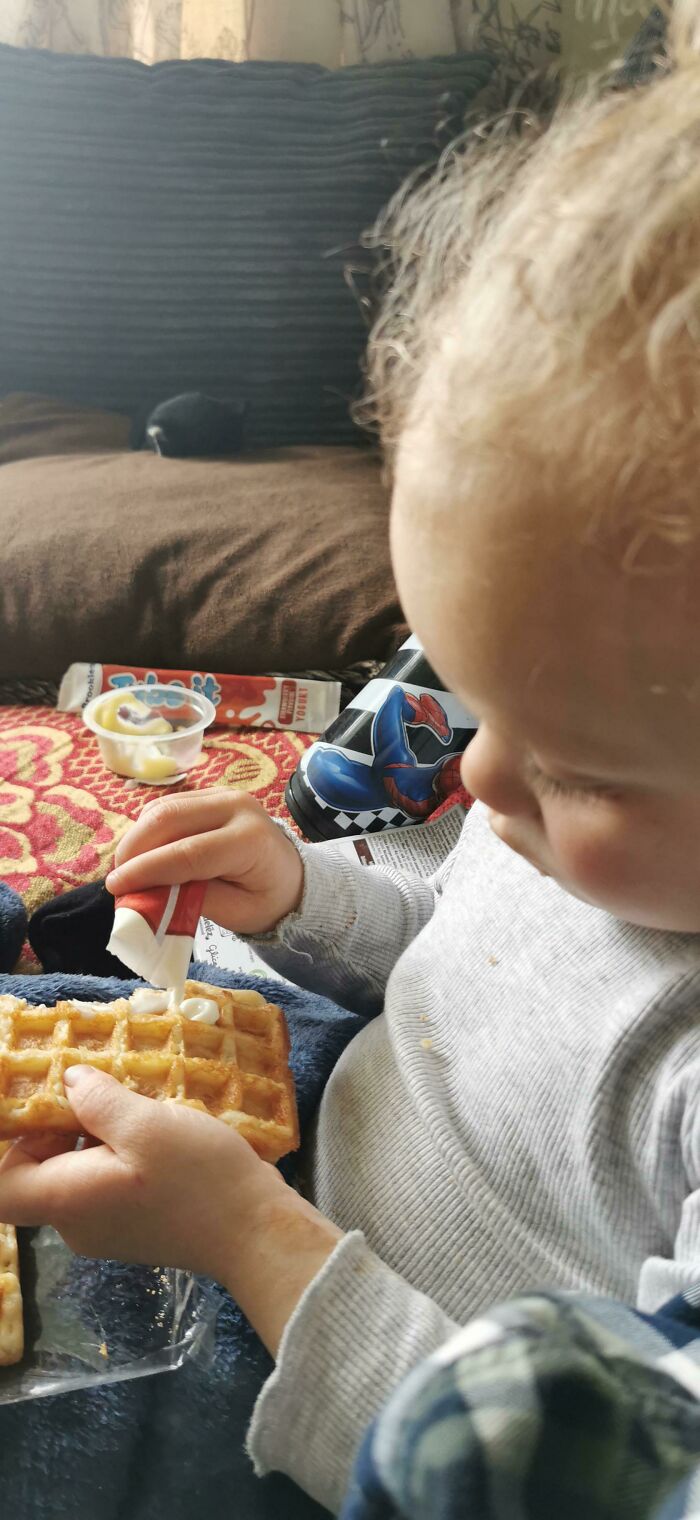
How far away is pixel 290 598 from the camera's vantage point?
1.33 metres

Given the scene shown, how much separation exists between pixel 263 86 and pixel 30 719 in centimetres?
106

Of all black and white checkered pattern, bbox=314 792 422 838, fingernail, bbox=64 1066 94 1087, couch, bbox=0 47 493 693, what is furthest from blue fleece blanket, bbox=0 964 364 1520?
couch, bbox=0 47 493 693

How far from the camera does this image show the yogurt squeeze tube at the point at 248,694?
1.31 meters

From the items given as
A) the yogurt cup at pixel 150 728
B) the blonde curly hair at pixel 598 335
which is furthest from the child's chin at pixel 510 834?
the yogurt cup at pixel 150 728

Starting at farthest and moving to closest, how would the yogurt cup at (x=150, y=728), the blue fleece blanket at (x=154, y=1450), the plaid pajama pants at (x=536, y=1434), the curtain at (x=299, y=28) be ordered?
the curtain at (x=299, y=28)
the yogurt cup at (x=150, y=728)
the blue fleece blanket at (x=154, y=1450)
the plaid pajama pants at (x=536, y=1434)

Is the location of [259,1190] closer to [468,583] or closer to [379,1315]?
[379,1315]

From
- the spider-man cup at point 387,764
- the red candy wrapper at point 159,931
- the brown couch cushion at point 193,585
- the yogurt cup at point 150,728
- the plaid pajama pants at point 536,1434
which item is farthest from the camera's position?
the brown couch cushion at point 193,585

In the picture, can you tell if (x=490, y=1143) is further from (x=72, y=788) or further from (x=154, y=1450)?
(x=72, y=788)

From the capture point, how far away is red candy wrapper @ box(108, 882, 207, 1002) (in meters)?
0.58

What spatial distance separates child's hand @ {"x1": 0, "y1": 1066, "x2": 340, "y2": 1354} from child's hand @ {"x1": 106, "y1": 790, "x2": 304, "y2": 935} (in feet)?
0.47

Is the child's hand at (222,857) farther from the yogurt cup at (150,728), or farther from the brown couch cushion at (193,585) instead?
the brown couch cushion at (193,585)

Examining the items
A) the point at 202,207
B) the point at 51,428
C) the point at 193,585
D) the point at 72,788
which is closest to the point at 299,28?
the point at 202,207

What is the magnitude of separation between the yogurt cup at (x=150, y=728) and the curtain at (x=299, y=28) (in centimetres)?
120

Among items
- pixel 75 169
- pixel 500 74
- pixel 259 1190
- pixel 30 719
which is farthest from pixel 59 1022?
pixel 500 74
